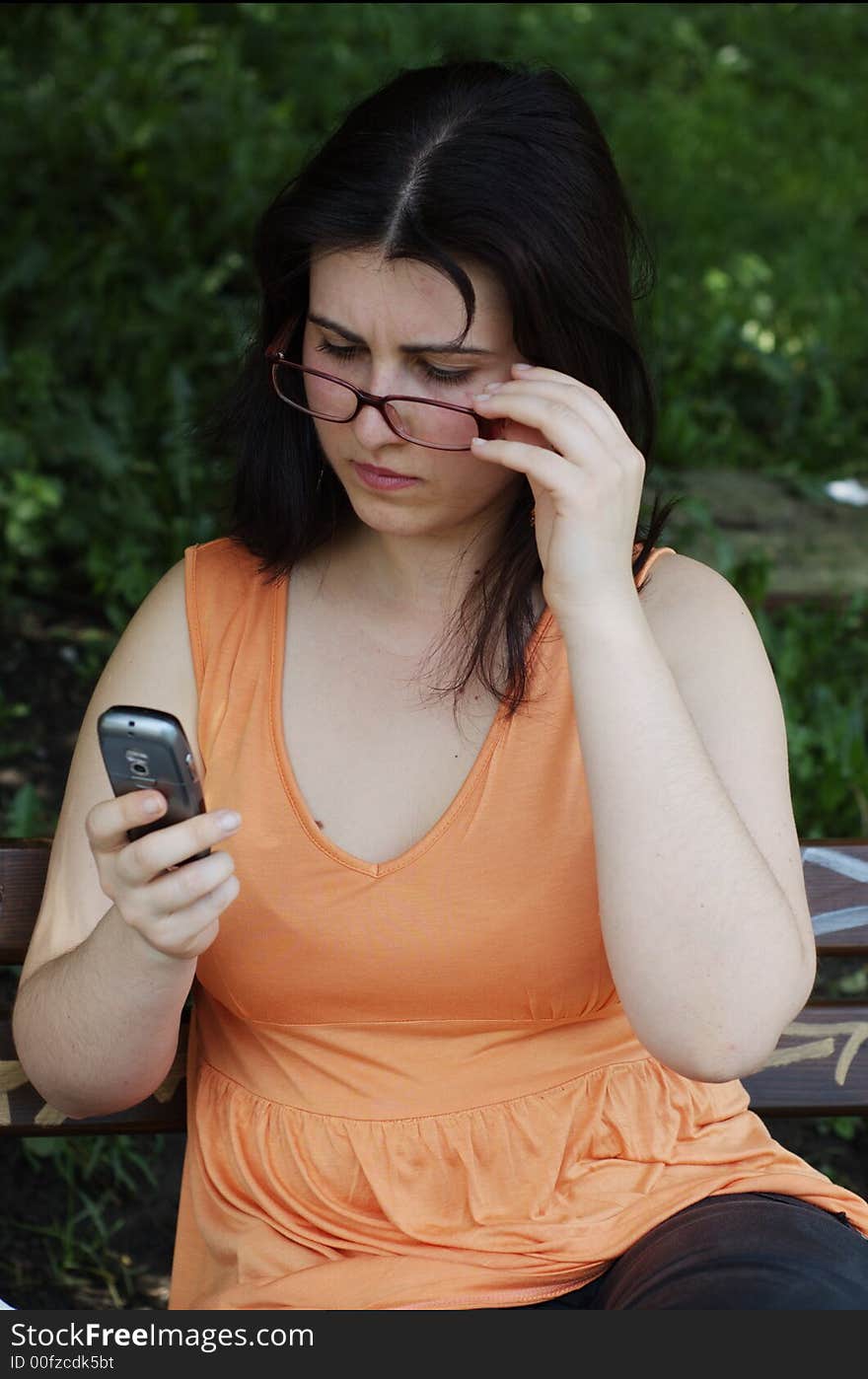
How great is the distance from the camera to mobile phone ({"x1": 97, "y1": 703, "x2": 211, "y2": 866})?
1673 mm

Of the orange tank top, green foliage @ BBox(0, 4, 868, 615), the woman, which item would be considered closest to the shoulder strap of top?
the woman

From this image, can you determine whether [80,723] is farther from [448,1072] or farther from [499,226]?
[499,226]

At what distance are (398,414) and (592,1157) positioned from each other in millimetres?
926

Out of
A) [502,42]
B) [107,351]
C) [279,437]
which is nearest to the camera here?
[279,437]

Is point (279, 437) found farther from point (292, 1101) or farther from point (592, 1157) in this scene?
point (592, 1157)

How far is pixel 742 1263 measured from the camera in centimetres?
183

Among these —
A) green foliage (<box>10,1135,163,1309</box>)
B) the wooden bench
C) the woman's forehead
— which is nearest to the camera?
the woman's forehead

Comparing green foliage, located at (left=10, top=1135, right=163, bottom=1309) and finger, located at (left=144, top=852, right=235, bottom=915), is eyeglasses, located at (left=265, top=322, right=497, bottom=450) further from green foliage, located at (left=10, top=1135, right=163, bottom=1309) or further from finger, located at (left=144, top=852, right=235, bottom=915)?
green foliage, located at (left=10, top=1135, right=163, bottom=1309)

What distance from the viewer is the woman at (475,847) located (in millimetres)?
1843

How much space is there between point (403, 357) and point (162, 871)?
2.17 feet

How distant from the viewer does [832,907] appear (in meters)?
2.43

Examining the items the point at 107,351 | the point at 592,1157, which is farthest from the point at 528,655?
the point at 107,351

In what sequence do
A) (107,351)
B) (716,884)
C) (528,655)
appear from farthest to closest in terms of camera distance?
1. (107,351)
2. (528,655)
3. (716,884)

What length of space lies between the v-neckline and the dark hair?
3 cm
